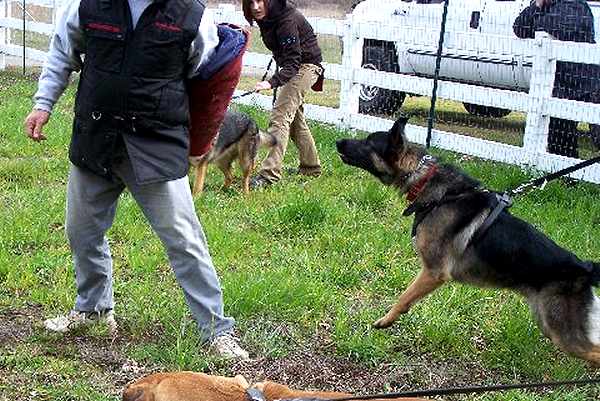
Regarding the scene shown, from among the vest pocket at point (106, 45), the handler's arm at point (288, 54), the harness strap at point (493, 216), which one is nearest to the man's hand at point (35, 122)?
the vest pocket at point (106, 45)

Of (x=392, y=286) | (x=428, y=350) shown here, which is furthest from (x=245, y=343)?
(x=392, y=286)

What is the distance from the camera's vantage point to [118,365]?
4133 millimetres

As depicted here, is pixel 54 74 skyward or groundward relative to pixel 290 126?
skyward

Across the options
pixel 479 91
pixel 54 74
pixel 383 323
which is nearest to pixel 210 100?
pixel 54 74

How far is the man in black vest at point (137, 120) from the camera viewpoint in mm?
3695

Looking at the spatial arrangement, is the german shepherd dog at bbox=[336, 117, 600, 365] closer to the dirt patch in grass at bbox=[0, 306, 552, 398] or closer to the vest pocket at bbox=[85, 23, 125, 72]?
the dirt patch in grass at bbox=[0, 306, 552, 398]

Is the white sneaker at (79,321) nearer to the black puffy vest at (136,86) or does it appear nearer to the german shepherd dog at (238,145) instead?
the black puffy vest at (136,86)

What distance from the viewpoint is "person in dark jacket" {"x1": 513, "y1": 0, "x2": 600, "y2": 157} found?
8.95 m

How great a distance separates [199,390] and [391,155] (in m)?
2.94

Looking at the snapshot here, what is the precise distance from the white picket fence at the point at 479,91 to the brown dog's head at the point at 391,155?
333 centimetres

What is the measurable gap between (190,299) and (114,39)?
51.8 inches

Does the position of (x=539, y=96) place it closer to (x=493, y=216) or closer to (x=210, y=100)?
(x=493, y=216)

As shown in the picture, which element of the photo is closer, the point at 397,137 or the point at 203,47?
the point at 203,47

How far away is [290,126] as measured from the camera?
28.7ft
